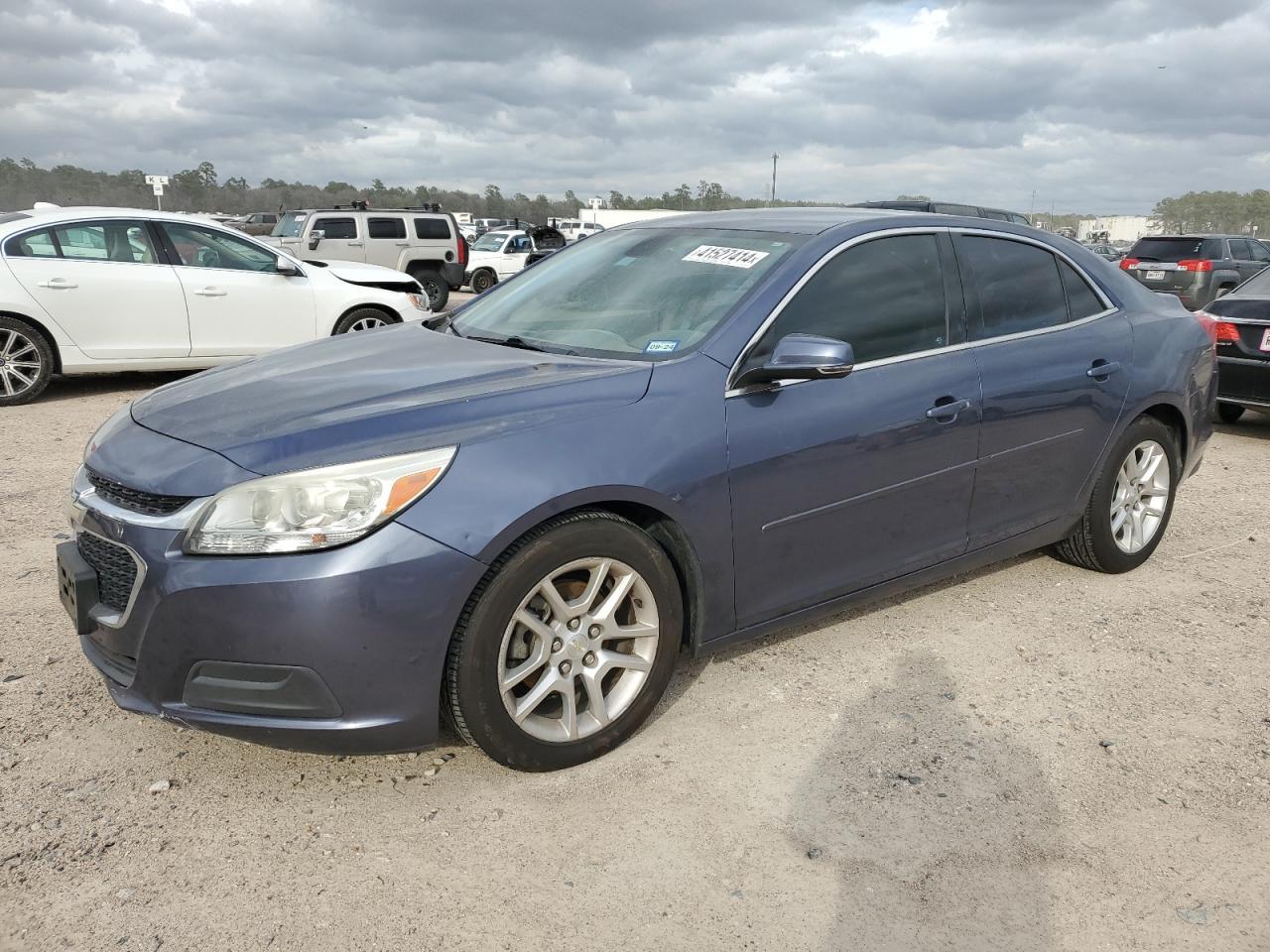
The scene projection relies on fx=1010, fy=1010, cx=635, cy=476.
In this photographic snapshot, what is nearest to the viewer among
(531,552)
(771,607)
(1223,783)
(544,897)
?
(544,897)

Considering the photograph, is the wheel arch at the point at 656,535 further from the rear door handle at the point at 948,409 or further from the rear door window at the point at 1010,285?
the rear door window at the point at 1010,285

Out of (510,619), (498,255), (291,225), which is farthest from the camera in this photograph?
(498,255)

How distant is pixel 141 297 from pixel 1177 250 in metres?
16.1

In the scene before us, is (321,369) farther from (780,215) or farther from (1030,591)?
(1030,591)

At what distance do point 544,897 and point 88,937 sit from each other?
1029mm

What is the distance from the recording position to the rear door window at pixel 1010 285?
155 inches

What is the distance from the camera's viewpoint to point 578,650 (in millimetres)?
2896

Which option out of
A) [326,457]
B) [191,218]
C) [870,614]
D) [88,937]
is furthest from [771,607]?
[191,218]

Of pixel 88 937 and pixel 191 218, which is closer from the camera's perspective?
pixel 88 937

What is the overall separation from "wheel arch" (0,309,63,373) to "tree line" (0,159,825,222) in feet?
156

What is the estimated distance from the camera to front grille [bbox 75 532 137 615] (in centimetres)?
266

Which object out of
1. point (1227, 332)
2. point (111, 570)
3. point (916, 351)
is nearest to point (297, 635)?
point (111, 570)

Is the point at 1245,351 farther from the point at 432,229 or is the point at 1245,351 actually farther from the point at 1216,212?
the point at 1216,212

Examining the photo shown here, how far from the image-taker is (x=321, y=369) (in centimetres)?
339
